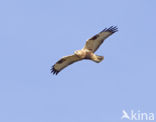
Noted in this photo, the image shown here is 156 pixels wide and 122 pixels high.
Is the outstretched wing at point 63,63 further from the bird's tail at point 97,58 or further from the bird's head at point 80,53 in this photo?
the bird's tail at point 97,58

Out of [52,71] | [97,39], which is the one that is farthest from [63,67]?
[97,39]

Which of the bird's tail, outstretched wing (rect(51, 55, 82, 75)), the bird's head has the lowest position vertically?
the bird's tail

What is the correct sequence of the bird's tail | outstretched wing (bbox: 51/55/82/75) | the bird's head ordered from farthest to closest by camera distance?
outstretched wing (bbox: 51/55/82/75)
the bird's head
the bird's tail

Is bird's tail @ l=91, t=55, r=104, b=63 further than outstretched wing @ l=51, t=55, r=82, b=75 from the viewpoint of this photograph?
No

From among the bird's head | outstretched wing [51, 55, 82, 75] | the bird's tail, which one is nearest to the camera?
the bird's tail

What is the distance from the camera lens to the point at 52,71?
23.1 metres

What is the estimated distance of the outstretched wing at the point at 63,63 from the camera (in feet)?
70.7

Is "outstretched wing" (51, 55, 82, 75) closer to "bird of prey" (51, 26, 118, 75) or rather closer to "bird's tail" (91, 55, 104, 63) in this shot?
"bird of prey" (51, 26, 118, 75)

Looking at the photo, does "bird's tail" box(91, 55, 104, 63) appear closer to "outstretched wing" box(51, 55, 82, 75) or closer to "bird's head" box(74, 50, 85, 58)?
"bird's head" box(74, 50, 85, 58)

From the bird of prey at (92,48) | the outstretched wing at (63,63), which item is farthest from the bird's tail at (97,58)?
the outstretched wing at (63,63)

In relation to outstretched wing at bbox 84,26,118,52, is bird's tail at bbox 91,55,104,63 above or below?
below

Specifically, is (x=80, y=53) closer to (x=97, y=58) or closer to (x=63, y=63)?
(x=97, y=58)

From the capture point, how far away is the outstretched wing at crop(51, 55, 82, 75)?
21.5 meters

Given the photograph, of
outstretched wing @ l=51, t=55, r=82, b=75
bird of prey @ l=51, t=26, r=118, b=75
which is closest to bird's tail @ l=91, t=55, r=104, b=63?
bird of prey @ l=51, t=26, r=118, b=75
